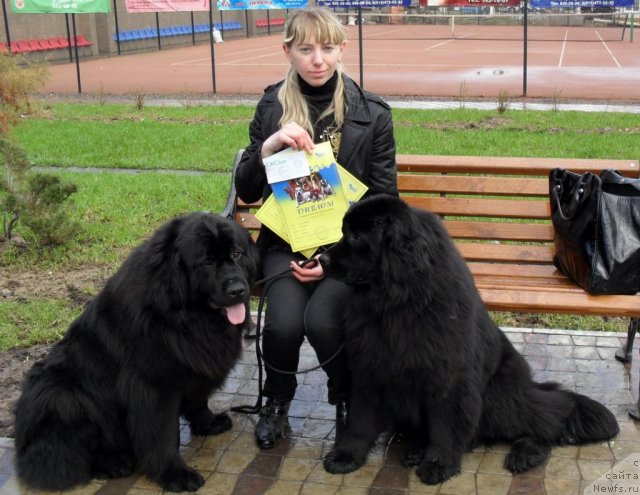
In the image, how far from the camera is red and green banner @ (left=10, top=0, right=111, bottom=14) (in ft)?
57.6

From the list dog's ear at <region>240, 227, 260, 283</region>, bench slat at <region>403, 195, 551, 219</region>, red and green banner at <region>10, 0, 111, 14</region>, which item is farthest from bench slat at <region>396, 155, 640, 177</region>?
red and green banner at <region>10, 0, 111, 14</region>

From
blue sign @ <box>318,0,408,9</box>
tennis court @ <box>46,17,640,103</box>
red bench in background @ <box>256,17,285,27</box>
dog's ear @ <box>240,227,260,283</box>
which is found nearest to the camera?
dog's ear @ <box>240,227,260,283</box>

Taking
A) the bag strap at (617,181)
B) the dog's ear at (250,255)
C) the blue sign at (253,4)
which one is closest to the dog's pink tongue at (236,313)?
the dog's ear at (250,255)

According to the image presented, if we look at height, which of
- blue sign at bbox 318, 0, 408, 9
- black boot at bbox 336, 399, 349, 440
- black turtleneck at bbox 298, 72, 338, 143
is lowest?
black boot at bbox 336, 399, 349, 440

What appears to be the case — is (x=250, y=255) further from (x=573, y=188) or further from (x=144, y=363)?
Result: (x=573, y=188)

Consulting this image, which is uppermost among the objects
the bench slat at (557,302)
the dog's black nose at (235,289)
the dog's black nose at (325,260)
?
the dog's black nose at (325,260)

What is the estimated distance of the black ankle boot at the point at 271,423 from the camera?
152 inches

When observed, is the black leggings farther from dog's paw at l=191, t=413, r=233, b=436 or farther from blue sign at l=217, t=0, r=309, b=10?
blue sign at l=217, t=0, r=309, b=10

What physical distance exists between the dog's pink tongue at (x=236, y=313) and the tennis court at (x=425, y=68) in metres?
11.0

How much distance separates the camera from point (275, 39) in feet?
119

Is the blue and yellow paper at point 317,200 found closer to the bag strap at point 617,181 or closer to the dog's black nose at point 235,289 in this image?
the dog's black nose at point 235,289

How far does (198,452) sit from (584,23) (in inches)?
1773

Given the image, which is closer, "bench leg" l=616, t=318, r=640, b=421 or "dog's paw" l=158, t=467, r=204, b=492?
"dog's paw" l=158, t=467, r=204, b=492

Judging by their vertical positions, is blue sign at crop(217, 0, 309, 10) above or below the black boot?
above
